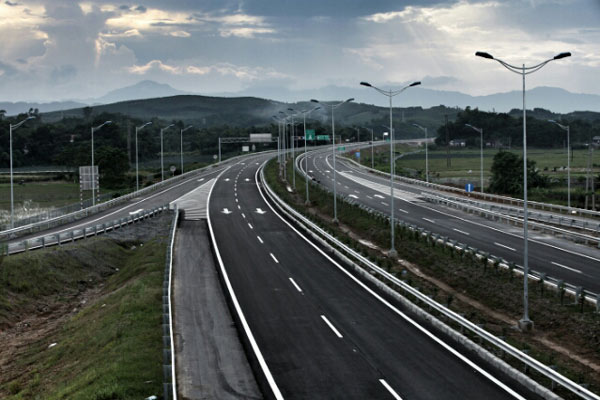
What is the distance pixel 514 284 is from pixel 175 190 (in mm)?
55666

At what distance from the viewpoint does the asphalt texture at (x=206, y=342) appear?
18609 mm

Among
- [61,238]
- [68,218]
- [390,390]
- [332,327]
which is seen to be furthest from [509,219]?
[68,218]

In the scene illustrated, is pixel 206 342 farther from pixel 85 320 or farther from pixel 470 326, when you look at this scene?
pixel 85 320

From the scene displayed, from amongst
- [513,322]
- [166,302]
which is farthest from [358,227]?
[166,302]

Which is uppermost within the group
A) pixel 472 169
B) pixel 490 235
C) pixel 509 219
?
pixel 472 169

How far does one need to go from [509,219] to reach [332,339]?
109 feet

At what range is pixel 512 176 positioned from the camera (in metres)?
80.4

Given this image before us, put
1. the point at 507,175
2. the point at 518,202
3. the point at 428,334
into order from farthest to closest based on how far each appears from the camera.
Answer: the point at 507,175 → the point at 518,202 → the point at 428,334

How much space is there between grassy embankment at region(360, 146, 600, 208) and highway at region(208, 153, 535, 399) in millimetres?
44804

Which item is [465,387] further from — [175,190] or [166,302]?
[175,190]

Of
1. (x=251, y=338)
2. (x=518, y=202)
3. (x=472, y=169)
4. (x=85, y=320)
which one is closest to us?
(x=251, y=338)

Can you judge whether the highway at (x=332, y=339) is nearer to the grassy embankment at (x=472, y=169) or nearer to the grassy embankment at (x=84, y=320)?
the grassy embankment at (x=84, y=320)

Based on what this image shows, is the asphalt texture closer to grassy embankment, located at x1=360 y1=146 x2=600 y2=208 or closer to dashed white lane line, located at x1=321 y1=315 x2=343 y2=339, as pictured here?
dashed white lane line, located at x1=321 y1=315 x2=343 y2=339

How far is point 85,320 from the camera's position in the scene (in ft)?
103
